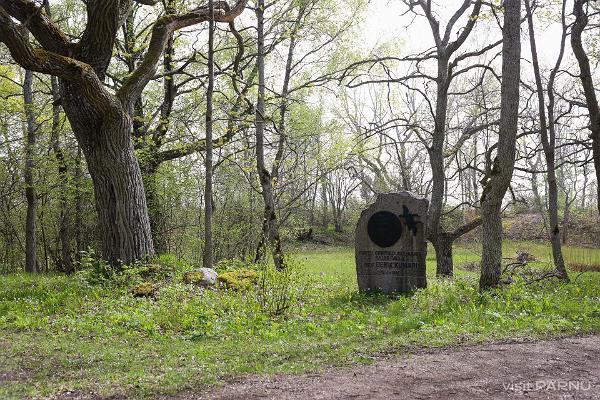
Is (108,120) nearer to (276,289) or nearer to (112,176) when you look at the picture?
(112,176)

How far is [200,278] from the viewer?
29.9 feet

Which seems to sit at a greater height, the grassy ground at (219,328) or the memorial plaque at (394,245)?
the memorial plaque at (394,245)

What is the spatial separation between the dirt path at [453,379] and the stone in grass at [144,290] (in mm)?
4721

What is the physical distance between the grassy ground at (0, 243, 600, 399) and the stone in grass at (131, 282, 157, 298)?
0.16m

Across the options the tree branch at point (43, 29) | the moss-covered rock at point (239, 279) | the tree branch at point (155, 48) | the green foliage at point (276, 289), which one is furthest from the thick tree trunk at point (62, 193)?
the green foliage at point (276, 289)

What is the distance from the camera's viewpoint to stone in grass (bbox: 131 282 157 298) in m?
8.36

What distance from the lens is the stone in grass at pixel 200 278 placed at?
906cm

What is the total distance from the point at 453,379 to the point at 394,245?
5.07 m

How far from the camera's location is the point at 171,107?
16422 mm

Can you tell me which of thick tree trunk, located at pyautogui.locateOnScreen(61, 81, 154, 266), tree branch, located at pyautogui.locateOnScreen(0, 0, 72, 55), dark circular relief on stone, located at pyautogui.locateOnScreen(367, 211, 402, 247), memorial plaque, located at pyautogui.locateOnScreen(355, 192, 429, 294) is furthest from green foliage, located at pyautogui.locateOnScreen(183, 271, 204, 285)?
tree branch, located at pyautogui.locateOnScreen(0, 0, 72, 55)

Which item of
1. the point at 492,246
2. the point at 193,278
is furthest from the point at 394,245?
the point at 193,278

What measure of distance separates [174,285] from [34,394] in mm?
4733

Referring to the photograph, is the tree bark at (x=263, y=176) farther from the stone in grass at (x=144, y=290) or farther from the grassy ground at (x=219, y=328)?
the stone in grass at (x=144, y=290)

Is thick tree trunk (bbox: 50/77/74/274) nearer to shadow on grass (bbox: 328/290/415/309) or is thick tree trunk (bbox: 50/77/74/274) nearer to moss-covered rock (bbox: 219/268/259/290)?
moss-covered rock (bbox: 219/268/259/290)
